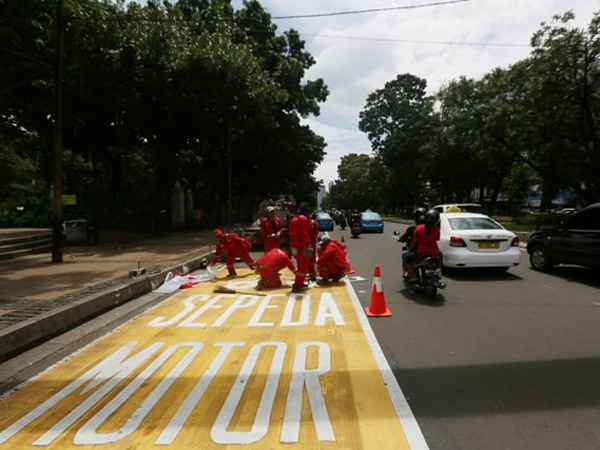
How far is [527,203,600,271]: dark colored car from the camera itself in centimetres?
851

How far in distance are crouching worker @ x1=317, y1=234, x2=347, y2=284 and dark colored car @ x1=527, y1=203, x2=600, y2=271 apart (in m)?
4.90

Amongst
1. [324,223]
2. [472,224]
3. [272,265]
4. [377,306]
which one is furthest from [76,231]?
[324,223]

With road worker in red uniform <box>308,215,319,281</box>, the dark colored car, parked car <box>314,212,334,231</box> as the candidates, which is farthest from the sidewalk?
parked car <box>314,212,334,231</box>

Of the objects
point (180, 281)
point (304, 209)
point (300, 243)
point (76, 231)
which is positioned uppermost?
point (304, 209)

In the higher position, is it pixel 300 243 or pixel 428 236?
pixel 428 236

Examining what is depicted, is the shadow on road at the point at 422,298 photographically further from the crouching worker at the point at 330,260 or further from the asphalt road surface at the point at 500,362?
the crouching worker at the point at 330,260

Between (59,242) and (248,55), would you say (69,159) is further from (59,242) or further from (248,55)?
(59,242)

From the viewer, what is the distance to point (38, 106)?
19.6 m

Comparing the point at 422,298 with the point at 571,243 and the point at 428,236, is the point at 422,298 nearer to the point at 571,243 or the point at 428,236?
the point at 428,236

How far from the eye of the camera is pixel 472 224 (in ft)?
32.5

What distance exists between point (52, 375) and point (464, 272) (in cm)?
A: 891

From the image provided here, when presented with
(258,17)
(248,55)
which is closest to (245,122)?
(248,55)

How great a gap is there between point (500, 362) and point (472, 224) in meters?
5.96

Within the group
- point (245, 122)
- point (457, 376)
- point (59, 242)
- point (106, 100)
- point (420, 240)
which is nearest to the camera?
point (457, 376)
